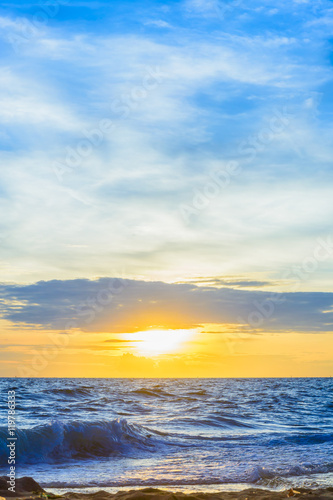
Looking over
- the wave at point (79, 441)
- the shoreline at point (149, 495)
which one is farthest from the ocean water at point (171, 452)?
the shoreline at point (149, 495)

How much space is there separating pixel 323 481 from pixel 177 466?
3.96 metres

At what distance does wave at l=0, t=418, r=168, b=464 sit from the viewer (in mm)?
13664

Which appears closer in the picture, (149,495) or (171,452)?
(149,495)

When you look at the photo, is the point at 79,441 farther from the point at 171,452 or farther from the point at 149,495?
the point at 149,495

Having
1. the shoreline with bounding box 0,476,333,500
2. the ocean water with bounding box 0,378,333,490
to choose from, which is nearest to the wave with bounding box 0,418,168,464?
the ocean water with bounding box 0,378,333,490

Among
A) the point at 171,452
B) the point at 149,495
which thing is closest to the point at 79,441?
the point at 171,452

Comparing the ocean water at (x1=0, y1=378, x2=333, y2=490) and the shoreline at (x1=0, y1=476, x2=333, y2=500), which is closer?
the shoreline at (x1=0, y1=476, x2=333, y2=500)

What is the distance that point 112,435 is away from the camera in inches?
641

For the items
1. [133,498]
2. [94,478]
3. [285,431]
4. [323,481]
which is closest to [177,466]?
[94,478]

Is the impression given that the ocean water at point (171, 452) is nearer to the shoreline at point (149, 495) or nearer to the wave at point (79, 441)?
the wave at point (79, 441)

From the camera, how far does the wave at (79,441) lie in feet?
44.8

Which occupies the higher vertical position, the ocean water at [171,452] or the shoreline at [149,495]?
the shoreline at [149,495]

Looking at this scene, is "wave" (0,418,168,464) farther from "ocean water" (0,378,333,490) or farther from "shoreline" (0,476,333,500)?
"shoreline" (0,476,333,500)

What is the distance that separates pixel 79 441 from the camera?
50.0 ft
